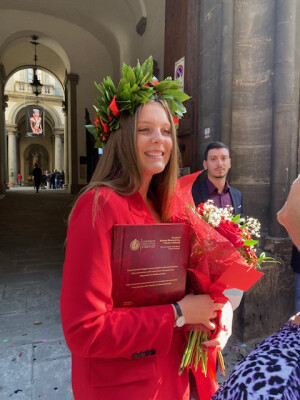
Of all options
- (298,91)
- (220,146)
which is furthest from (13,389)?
(298,91)

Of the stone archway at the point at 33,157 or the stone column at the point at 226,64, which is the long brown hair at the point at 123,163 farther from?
the stone archway at the point at 33,157

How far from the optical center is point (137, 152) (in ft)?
4.01

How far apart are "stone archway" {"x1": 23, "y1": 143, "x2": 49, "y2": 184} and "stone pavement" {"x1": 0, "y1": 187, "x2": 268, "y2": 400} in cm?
4206

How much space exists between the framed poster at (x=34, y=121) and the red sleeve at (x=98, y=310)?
24.7 metres

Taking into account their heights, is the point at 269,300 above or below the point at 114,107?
below

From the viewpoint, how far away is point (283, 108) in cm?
351

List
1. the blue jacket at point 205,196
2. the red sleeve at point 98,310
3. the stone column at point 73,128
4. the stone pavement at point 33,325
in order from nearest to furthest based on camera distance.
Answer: the red sleeve at point 98,310 → the stone pavement at point 33,325 → the blue jacket at point 205,196 → the stone column at point 73,128

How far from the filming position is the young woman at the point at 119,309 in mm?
998

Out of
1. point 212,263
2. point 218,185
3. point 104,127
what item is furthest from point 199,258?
point 218,185

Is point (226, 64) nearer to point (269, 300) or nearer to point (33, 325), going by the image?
point (269, 300)

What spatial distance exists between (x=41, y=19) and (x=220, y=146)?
11806mm

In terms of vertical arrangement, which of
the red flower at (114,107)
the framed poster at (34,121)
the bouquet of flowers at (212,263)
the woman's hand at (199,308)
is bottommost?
the woman's hand at (199,308)

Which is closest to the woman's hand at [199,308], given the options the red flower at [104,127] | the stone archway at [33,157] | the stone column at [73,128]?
the red flower at [104,127]

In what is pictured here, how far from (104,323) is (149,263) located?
9.3 inches
